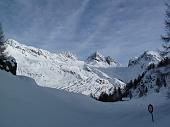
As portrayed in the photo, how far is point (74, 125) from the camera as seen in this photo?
27719mm

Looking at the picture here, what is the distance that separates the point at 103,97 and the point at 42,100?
97570 mm

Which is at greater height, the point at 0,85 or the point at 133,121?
the point at 0,85

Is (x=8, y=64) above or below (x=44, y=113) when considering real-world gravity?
above

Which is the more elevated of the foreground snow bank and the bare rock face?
the bare rock face

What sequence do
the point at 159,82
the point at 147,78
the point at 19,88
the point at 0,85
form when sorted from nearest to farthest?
1. the point at 0,85
2. the point at 19,88
3. the point at 159,82
4. the point at 147,78

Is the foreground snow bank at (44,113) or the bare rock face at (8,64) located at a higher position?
the bare rock face at (8,64)

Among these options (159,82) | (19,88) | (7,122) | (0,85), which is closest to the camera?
(7,122)

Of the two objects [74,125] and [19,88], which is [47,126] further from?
[19,88]

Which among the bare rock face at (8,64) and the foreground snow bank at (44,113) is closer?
the foreground snow bank at (44,113)

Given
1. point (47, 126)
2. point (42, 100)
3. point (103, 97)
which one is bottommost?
point (47, 126)

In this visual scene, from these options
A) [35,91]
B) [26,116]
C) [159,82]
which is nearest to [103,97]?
[159,82]

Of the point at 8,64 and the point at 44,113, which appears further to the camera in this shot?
the point at 8,64

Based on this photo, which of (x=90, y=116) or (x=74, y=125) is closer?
(x=74, y=125)

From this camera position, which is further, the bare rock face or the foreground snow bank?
the bare rock face
